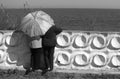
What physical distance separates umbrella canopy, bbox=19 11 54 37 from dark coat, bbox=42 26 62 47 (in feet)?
0.33

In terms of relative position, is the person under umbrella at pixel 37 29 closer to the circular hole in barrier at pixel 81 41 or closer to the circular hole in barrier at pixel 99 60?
the circular hole in barrier at pixel 81 41

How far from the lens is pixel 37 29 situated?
8.34 meters

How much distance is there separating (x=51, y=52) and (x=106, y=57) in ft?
4.69

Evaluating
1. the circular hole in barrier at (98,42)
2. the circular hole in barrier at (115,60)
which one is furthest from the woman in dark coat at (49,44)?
the circular hole in barrier at (115,60)

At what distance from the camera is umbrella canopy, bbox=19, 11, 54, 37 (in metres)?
8.34

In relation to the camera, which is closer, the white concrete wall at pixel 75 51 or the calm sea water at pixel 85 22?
the white concrete wall at pixel 75 51

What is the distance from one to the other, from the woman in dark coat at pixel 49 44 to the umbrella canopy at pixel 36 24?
126 mm

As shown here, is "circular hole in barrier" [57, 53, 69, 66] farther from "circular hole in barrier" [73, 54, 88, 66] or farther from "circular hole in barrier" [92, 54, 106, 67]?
"circular hole in barrier" [92, 54, 106, 67]

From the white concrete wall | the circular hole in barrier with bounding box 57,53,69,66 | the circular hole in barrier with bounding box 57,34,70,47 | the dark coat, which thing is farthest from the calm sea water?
the dark coat

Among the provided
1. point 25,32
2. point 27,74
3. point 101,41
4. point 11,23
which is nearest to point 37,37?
point 25,32

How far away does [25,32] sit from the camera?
848 centimetres

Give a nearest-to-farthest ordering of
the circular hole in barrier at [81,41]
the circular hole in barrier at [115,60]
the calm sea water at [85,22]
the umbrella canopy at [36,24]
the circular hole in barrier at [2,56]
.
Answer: the umbrella canopy at [36,24] → the circular hole in barrier at [115,60] → the circular hole in barrier at [81,41] → the circular hole in barrier at [2,56] → the calm sea water at [85,22]

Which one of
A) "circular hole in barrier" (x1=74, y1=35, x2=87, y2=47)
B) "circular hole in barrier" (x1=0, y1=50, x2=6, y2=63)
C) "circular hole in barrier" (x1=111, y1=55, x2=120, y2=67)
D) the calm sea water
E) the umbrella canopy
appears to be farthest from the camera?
the calm sea water

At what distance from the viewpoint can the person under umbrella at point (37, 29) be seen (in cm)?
834
